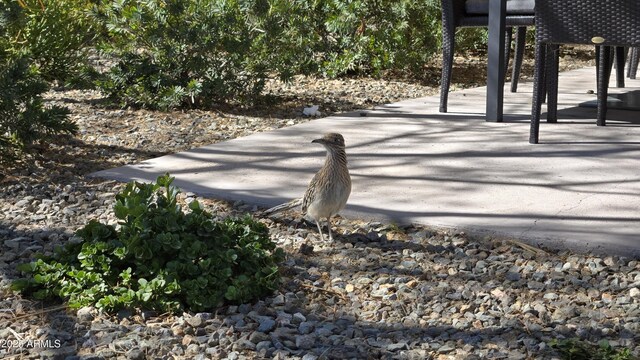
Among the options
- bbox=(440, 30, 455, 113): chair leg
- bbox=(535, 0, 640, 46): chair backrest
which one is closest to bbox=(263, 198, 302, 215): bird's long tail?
bbox=(535, 0, 640, 46): chair backrest

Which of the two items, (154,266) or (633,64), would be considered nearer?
(154,266)

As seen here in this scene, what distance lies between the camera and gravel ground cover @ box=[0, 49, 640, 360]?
2.79 metres

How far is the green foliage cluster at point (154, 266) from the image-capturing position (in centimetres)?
304

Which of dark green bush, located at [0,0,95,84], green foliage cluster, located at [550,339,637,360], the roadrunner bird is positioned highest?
dark green bush, located at [0,0,95,84]

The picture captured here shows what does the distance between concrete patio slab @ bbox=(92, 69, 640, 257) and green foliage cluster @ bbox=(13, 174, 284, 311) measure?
97 centimetres

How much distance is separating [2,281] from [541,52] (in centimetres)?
333

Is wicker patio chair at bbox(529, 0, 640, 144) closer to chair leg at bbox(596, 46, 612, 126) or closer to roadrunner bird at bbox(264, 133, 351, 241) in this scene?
chair leg at bbox(596, 46, 612, 126)

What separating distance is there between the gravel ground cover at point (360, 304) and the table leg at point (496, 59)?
7.54 ft

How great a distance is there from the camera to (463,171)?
15.5 feet

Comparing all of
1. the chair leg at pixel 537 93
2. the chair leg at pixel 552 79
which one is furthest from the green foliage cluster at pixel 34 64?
the chair leg at pixel 552 79

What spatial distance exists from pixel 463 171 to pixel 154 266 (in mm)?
2087

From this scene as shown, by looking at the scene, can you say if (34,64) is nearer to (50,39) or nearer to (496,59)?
(50,39)

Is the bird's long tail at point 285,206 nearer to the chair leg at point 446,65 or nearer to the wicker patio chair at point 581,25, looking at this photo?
the wicker patio chair at point 581,25

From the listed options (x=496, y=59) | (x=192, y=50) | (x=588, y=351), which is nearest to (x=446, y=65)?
(x=496, y=59)
